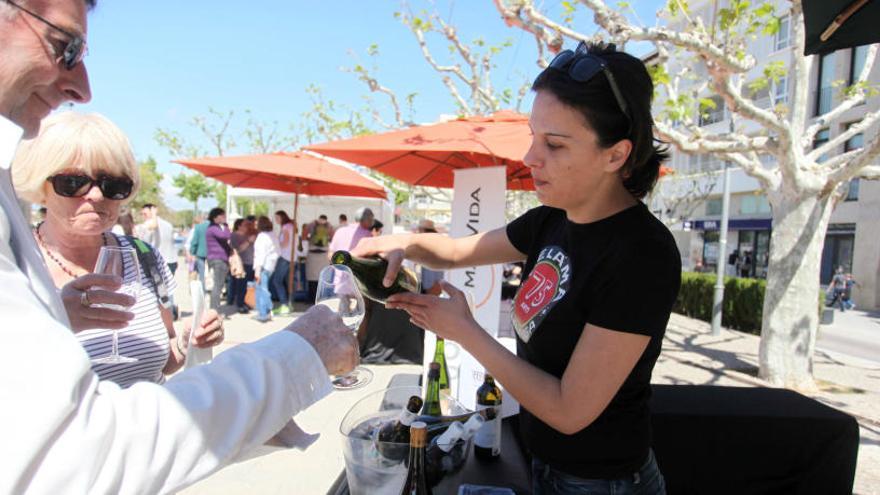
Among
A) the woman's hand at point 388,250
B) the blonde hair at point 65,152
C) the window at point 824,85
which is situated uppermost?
the window at point 824,85

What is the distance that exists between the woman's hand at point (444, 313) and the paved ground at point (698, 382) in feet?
1.75

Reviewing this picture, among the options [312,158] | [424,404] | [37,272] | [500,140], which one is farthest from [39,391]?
[312,158]

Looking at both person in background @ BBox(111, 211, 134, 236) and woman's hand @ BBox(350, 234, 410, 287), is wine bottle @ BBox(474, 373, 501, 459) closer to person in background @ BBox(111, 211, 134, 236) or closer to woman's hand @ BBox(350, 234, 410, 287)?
woman's hand @ BBox(350, 234, 410, 287)

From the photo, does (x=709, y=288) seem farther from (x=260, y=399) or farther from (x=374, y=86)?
(x=260, y=399)

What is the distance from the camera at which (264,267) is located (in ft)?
30.5

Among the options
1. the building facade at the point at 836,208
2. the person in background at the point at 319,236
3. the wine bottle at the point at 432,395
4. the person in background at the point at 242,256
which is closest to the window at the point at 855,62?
the building facade at the point at 836,208

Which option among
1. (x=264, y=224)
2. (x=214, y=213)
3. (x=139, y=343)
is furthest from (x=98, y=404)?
(x=264, y=224)

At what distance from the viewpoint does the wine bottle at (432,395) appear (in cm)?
179

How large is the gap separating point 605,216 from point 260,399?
105 centimetres

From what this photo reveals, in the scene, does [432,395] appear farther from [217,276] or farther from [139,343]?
[217,276]

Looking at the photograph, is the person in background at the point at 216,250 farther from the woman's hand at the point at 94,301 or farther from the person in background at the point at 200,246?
the woman's hand at the point at 94,301

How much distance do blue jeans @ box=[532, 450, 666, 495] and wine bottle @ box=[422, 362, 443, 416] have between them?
0.43 m

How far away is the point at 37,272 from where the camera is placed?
2.52 ft

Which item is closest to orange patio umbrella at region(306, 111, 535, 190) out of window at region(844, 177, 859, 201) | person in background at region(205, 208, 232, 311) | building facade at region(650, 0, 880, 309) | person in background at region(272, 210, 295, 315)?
person in background at region(205, 208, 232, 311)
